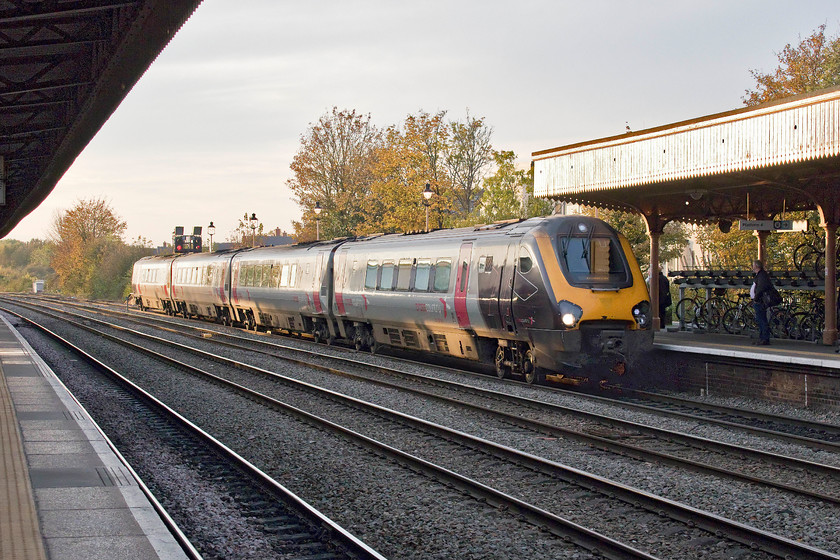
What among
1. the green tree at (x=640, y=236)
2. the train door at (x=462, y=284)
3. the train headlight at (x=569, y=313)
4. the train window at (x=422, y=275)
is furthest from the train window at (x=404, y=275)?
the green tree at (x=640, y=236)

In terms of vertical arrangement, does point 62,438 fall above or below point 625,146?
below

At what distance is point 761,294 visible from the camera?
16484mm

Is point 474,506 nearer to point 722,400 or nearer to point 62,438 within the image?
point 62,438

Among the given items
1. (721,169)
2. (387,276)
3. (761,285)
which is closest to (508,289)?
(721,169)

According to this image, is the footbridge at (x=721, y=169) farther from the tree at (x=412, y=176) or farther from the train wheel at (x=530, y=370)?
the tree at (x=412, y=176)

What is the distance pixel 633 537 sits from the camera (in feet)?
22.6

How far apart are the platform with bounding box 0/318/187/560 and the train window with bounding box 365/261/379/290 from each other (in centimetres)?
961

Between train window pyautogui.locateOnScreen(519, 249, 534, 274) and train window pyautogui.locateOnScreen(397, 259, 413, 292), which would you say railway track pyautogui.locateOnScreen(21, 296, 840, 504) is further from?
train window pyautogui.locateOnScreen(397, 259, 413, 292)

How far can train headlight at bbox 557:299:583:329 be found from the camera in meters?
14.4

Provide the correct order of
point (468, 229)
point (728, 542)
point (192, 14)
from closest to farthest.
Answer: point (728, 542), point (192, 14), point (468, 229)

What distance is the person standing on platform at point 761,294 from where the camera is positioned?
1644cm

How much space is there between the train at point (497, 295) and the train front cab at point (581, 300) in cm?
2

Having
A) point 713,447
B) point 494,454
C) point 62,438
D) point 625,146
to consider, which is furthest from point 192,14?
point 625,146

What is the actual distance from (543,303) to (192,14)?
794cm
